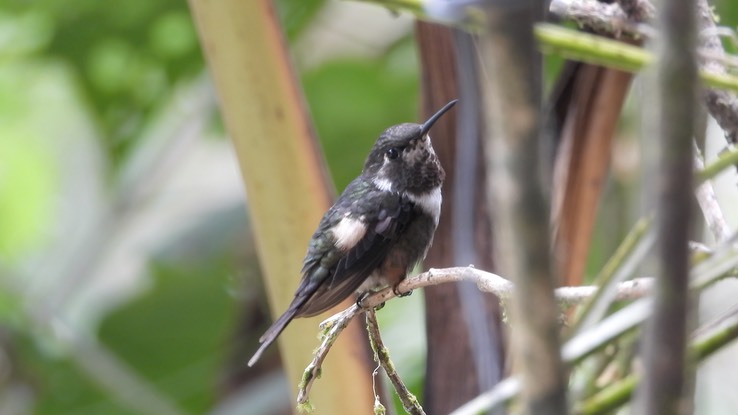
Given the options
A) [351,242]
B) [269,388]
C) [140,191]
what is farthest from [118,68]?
[351,242]

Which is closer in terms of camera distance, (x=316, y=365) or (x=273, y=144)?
(x=316, y=365)

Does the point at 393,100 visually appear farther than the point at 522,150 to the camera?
Yes

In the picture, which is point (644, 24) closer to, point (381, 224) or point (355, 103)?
point (381, 224)

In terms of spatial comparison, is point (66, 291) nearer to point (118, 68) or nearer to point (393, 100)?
point (118, 68)

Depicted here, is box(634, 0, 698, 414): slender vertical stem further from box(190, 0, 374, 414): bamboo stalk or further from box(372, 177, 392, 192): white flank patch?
box(372, 177, 392, 192): white flank patch

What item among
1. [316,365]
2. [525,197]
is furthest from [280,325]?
[525,197]

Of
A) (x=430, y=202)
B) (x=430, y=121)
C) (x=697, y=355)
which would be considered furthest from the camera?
(x=430, y=202)

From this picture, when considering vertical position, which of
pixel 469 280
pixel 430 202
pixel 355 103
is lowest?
Result: pixel 355 103

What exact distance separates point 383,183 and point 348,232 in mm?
168

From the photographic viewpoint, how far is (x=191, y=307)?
117 inches

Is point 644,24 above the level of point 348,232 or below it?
above

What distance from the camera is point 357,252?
Answer: 1467mm

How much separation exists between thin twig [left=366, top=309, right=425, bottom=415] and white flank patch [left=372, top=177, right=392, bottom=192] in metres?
0.51

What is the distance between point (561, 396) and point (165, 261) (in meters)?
2.63
